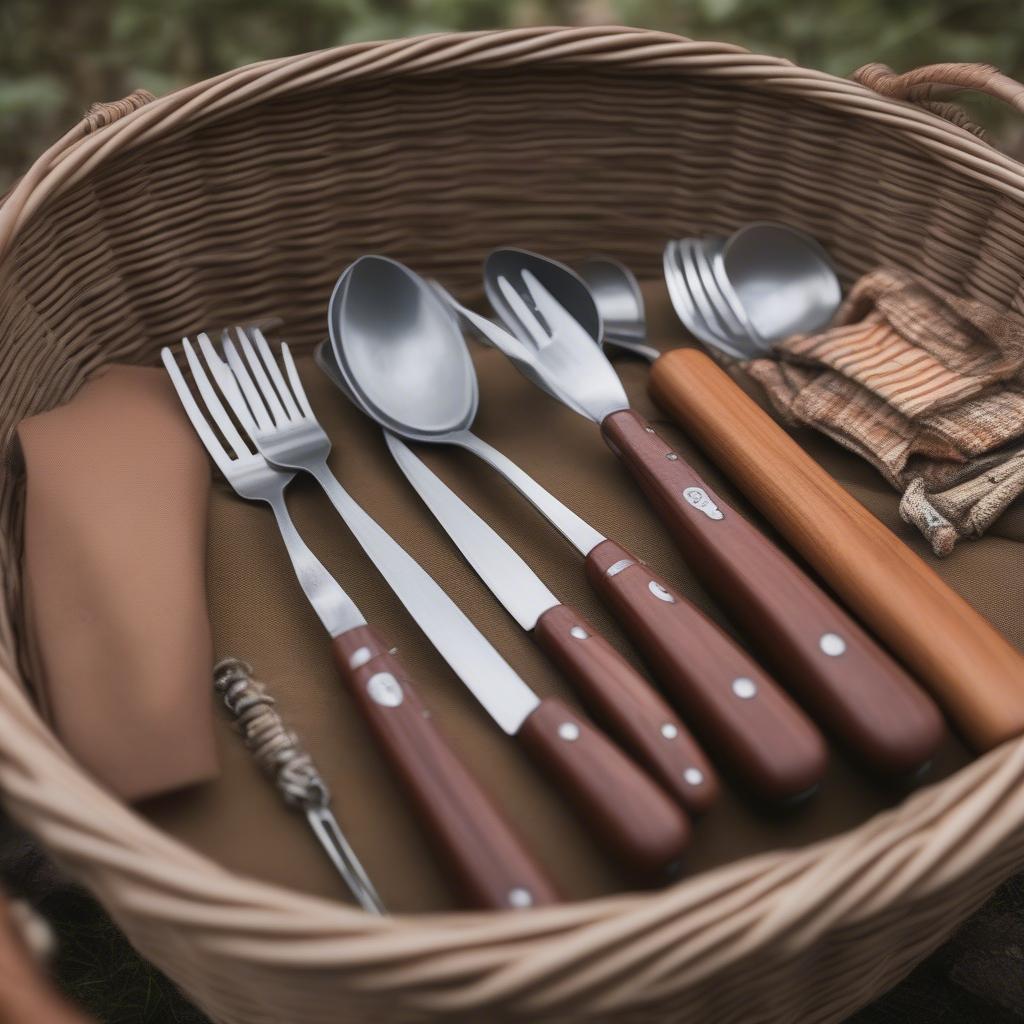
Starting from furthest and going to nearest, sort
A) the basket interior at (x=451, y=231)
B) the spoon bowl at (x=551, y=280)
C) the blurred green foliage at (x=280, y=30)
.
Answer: the blurred green foliage at (x=280, y=30) → the spoon bowl at (x=551, y=280) → the basket interior at (x=451, y=231)

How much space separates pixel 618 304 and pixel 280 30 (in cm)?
105

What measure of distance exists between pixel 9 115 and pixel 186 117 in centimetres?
103

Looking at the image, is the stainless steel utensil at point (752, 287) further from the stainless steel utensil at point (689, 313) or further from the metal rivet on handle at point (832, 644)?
the metal rivet on handle at point (832, 644)

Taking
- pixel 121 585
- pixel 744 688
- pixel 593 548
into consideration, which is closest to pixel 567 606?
pixel 593 548

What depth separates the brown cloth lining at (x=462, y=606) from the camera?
0.62 metres

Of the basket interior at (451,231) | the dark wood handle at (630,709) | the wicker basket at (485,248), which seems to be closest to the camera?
the wicker basket at (485,248)

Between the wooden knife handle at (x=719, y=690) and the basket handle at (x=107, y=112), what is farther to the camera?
the basket handle at (x=107, y=112)

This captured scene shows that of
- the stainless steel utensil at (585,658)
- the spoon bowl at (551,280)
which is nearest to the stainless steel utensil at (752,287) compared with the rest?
the spoon bowl at (551,280)

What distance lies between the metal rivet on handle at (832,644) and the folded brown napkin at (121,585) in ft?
1.24

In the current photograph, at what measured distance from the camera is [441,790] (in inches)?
22.6

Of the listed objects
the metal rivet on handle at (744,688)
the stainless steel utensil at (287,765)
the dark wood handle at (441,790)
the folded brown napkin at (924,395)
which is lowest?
the stainless steel utensil at (287,765)

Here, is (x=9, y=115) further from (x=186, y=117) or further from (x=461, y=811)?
(x=461, y=811)

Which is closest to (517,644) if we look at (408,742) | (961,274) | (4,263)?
(408,742)

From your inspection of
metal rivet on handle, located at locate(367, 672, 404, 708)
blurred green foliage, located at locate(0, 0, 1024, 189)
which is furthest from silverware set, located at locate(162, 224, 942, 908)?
blurred green foliage, located at locate(0, 0, 1024, 189)
